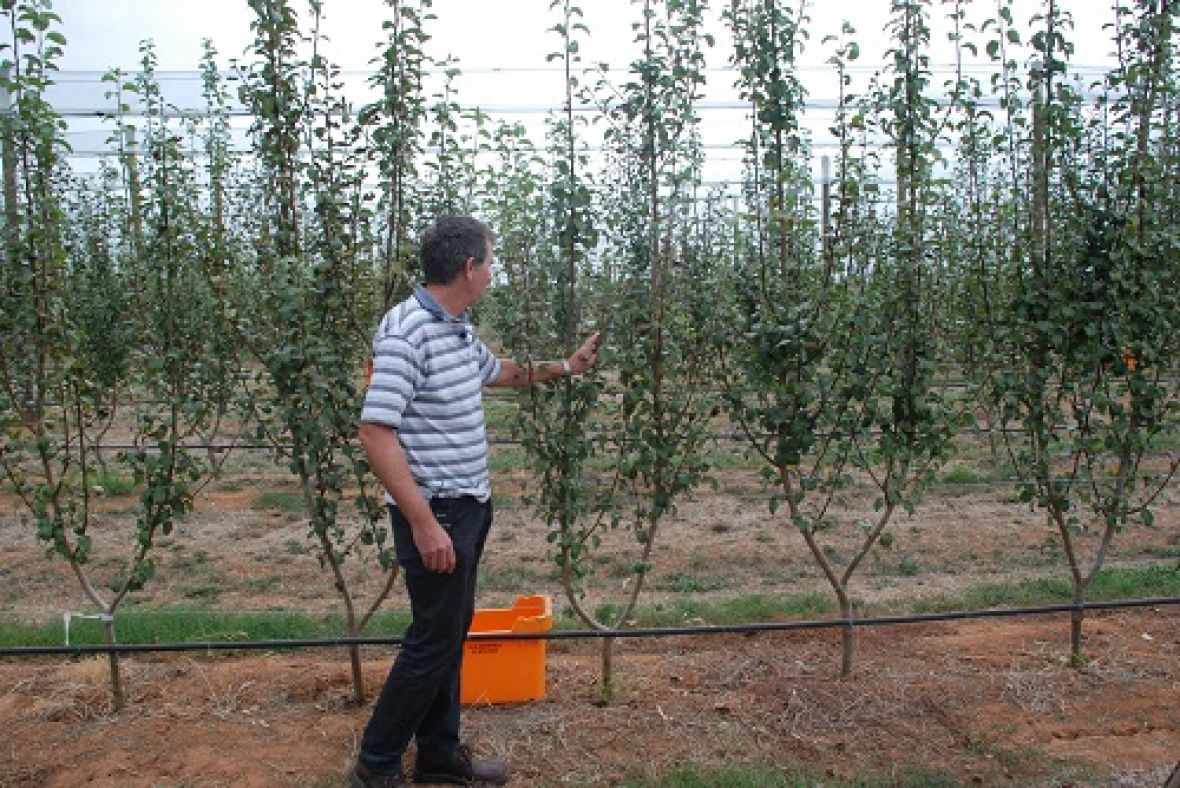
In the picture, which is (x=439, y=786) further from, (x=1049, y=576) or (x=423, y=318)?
(x=1049, y=576)

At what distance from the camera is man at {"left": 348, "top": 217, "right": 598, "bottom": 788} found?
3.48 meters

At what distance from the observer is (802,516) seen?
4805mm

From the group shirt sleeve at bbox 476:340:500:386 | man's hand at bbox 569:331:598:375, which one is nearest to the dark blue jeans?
shirt sleeve at bbox 476:340:500:386

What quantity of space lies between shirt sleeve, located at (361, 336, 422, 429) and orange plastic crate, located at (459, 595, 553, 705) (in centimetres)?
143

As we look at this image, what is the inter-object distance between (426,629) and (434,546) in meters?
0.38

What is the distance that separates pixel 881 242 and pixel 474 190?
7.40 ft

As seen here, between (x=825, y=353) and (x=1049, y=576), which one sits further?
(x=1049, y=576)

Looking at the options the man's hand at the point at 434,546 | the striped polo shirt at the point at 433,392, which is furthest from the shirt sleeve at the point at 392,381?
the man's hand at the point at 434,546

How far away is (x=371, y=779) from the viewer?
3.81m

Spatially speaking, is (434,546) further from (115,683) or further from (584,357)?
(115,683)

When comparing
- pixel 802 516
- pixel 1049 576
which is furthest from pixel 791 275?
pixel 1049 576

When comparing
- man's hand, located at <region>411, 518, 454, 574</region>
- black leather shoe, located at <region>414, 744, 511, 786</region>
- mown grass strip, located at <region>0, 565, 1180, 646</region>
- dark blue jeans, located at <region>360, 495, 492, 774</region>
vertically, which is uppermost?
man's hand, located at <region>411, 518, 454, 574</region>

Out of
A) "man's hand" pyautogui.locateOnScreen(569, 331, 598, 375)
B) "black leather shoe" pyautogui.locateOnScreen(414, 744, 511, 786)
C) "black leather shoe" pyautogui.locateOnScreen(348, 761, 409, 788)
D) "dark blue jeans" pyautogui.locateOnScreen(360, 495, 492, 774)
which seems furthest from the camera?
"man's hand" pyautogui.locateOnScreen(569, 331, 598, 375)

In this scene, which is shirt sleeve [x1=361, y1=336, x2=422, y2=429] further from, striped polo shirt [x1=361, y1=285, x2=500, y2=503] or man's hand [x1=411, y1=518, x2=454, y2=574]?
man's hand [x1=411, y1=518, x2=454, y2=574]
